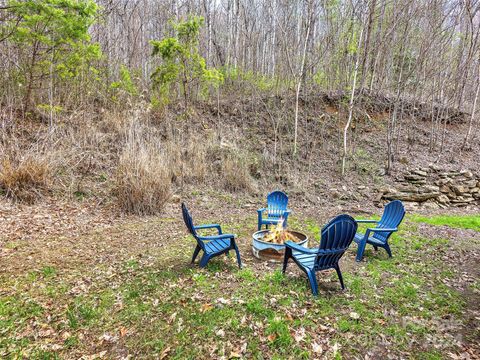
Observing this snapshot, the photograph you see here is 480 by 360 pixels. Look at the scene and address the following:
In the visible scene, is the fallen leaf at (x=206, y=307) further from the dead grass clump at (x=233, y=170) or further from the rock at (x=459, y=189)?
the rock at (x=459, y=189)

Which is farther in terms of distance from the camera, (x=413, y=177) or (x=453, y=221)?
(x=413, y=177)

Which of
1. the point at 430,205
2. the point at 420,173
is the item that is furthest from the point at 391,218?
the point at 420,173

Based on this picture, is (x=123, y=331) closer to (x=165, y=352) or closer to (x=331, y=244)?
(x=165, y=352)

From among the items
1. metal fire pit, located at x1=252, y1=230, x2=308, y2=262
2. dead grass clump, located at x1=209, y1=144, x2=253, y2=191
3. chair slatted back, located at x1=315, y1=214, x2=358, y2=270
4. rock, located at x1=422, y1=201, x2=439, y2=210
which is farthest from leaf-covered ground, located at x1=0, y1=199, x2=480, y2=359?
dead grass clump, located at x1=209, y1=144, x2=253, y2=191

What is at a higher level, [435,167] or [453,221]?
[435,167]

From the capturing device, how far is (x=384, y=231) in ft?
14.4

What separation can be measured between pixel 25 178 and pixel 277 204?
16.3 ft

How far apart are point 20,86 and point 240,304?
886 centimetres

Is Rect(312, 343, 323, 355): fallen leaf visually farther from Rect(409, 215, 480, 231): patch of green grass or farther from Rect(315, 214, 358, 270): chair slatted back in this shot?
Rect(409, 215, 480, 231): patch of green grass

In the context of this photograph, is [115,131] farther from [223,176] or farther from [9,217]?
[9,217]

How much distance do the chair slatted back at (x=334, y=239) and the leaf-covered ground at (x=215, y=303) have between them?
15.4 inches

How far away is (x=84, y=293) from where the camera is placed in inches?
134

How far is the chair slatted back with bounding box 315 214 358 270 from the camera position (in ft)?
10.8

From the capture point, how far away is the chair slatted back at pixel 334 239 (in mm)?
3307
